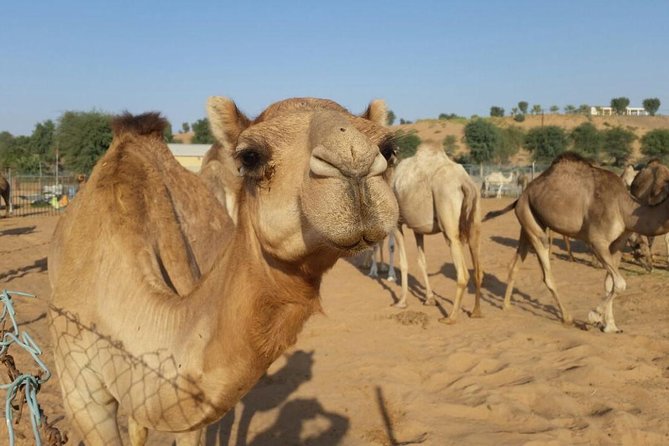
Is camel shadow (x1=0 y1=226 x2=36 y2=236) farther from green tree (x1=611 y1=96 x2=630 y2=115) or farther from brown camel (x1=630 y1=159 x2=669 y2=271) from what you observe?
green tree (x1=611 y1=96 x2=630 y2=115)

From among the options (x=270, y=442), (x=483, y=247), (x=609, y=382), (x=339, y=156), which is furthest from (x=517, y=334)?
(x=483, y=247)

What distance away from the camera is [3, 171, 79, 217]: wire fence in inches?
1055

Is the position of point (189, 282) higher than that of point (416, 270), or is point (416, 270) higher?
point (189, 282)

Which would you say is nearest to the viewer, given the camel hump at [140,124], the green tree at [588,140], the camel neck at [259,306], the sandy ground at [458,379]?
the camel neck at [259,306]

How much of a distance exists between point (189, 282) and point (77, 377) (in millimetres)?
753

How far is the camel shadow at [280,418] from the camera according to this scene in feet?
15.9

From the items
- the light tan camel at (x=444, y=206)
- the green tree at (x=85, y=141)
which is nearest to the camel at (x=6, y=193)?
the green tree at (x=85, y=141)

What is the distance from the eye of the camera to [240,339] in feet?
6.76

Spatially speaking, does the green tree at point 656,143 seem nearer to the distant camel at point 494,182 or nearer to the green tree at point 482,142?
the green tree at point 482,142

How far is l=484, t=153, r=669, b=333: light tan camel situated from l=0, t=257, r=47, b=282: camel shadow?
30.9 ft

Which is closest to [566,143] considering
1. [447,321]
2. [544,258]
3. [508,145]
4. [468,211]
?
[508,145]

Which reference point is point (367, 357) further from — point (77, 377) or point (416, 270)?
point (416, 270)

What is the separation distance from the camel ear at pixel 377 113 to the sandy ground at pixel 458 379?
10.9 feet

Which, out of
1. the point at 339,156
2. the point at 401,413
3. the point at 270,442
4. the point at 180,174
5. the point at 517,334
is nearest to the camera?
the point at 339,156
